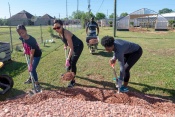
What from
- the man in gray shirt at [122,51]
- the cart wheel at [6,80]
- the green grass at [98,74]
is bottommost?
the green grass at [98,74]

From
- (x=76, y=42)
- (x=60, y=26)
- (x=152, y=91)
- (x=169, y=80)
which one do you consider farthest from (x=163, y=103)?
(x=60, y=26)

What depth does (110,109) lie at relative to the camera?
340cm

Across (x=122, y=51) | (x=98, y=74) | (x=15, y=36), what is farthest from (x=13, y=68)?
(x=15, y=36)

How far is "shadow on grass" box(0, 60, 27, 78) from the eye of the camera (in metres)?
6.99

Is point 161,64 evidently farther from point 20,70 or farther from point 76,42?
point 20,70

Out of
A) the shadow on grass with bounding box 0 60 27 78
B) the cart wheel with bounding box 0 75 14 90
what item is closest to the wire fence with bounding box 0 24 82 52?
the shadow on grass with bounding box 0 60 27 78

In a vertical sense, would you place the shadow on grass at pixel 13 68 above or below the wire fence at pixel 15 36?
below

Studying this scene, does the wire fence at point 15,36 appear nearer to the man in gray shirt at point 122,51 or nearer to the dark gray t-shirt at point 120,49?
the man in gray shirt at point 122,51

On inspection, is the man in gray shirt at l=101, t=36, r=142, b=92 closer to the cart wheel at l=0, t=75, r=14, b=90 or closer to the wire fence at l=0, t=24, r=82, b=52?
the cart wheel at l=0, t=75, r=14, b=90

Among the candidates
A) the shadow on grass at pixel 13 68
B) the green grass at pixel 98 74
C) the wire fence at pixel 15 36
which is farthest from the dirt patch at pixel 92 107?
the wire fence at pixel 15 36

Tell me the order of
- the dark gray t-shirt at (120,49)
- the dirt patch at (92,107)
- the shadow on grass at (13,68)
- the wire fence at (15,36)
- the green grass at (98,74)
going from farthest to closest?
the wire fence at (15,36)
the shadow on grass at (13,68)
the green grass at (98,74)
the dark gray t-shirt at (120,49)
the dirt patch at (92,107)

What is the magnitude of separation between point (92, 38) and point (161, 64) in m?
3.71

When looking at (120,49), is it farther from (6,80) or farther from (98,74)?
(6,80)

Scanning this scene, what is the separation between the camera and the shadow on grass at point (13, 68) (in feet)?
22.9
